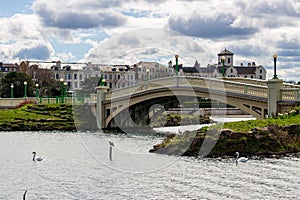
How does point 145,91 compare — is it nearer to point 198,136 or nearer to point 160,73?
point 160,73

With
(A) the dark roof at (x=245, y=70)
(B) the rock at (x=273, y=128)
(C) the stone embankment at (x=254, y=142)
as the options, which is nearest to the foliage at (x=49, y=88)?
(A) the dark roof at (x=245, y=70)

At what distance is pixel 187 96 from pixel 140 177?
30.4 m

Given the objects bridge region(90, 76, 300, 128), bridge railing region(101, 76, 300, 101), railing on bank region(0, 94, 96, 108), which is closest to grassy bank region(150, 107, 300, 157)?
bridge region(90, 76, 300, 128)

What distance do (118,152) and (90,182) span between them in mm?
13304

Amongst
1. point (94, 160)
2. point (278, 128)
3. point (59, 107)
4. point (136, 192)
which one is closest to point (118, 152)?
point (94, 160)

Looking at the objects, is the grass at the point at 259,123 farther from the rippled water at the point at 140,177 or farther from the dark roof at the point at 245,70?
the dark roof at the point at 245,70

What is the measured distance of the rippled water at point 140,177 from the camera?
89.2 ft

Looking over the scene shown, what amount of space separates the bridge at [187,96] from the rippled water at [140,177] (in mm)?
9402

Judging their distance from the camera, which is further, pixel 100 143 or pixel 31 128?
pixel 31 128

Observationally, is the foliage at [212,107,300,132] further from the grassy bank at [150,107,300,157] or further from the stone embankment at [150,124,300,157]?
the stone embankment at [150,124,300,157]

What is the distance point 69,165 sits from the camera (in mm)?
36969

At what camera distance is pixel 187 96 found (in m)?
61.5

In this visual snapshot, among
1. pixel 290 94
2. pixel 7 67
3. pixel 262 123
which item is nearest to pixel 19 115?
pixel 290 94

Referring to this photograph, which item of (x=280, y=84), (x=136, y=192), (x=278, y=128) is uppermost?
(x=280, y=84)
